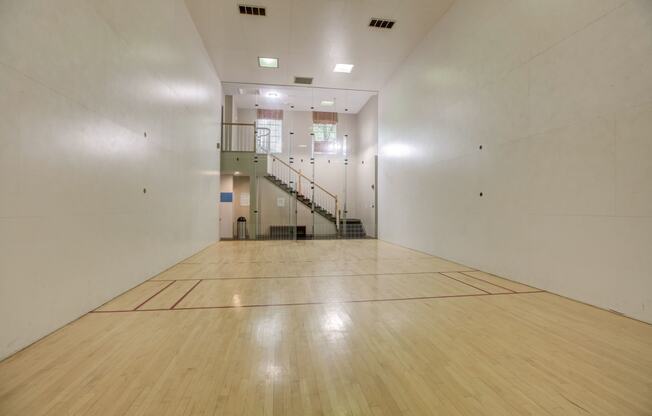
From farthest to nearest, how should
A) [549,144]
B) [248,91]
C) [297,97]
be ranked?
[297,97], [248,91], [549,144]

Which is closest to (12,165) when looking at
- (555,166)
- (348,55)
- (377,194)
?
(555,166)

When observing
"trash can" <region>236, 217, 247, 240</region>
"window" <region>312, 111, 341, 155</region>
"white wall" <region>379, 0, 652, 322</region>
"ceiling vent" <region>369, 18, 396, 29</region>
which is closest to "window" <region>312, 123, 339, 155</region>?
"window" <region>312, 111, 341, 155</region>

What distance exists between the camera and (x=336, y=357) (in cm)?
178

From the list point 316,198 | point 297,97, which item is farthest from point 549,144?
point 316,198

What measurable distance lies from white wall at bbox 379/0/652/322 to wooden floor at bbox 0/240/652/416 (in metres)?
0.51

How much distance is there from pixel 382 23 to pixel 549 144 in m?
4.17

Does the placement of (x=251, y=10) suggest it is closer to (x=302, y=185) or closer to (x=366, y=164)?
(x=366, y=164)

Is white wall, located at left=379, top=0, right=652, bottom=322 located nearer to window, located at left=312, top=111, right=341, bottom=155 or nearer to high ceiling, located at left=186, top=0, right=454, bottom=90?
high ceiling, located at left=186, top=0, right=454, bottom=90

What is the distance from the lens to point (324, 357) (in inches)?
69.9

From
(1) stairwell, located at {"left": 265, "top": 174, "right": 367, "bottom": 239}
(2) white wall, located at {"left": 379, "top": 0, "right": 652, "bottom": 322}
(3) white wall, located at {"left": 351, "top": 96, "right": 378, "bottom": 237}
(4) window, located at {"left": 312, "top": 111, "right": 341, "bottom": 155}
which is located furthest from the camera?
(4) window, located at {"left": 312, "top": 111, "right": 341, "bottom": 155}

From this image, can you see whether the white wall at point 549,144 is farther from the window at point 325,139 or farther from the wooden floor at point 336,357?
the window at point 325,139

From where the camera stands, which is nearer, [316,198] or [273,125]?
[316,198]

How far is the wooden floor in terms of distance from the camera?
1345 mm

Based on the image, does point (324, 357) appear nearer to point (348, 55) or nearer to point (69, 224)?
point (69, 224)
